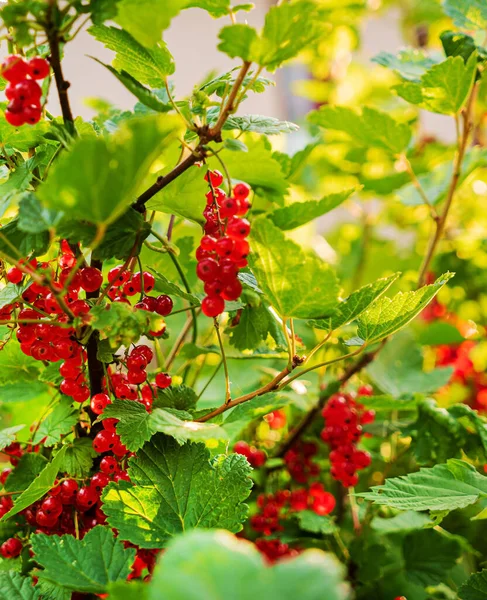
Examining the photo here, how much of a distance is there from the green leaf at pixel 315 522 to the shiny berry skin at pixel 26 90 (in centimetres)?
49

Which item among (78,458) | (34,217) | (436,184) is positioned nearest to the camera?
(34,217)

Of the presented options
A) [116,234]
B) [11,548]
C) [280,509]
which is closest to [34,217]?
[116,234]

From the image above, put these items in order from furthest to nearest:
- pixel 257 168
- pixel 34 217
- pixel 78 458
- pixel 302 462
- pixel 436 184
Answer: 1. pixel 436 184
2. pixel 302 462
3. pixel 257 168
4. pixel 78 458
5. pixel 34 217

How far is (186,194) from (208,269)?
12cm

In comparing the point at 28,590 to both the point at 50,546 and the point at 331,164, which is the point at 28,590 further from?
the point at 331,164

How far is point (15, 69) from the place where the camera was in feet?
1.13

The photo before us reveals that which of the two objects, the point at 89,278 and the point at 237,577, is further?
the point at 89,278

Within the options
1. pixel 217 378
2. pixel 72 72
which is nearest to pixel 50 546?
pixel 217 378

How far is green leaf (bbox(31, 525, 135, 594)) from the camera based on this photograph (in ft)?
1.13

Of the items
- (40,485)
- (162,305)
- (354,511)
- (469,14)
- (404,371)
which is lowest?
(354,511)

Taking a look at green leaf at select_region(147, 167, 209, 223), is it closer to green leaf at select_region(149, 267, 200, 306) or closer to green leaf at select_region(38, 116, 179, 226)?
green leaf at select_region(149, 267, 200, 306)

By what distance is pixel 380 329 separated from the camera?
0.43 metres

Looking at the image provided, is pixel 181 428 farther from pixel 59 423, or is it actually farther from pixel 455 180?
pixel 455 180

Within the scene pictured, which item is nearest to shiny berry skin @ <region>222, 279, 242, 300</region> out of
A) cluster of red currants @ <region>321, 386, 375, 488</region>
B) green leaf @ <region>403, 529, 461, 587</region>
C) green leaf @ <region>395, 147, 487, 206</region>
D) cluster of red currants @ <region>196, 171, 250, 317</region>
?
cluster of red currants @ <region>196, 171, 250, 317</region>
